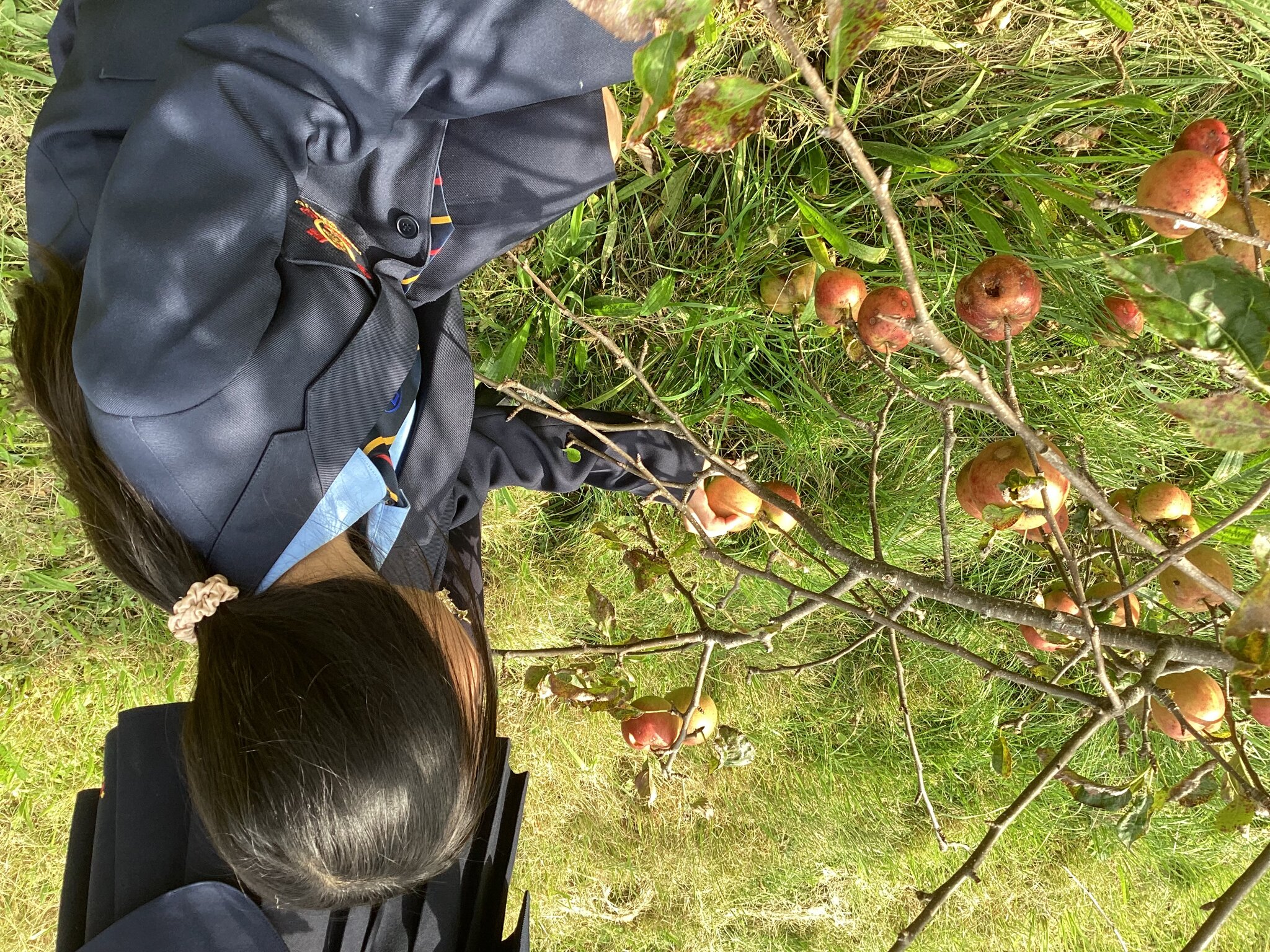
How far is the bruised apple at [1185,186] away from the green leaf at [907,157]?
35 cm

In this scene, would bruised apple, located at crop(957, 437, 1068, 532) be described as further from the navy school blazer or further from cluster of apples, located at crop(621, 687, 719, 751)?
the navy school blazer

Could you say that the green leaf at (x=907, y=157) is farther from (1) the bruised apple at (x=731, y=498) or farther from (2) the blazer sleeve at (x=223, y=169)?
(2) the blazer sleeve at (x=223, y=169)

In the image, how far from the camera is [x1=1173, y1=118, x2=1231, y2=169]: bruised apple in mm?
1137

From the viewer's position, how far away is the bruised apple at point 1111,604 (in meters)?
0.92

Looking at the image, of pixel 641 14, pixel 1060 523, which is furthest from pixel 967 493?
pixel 641 14

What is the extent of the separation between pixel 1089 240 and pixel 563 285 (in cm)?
98

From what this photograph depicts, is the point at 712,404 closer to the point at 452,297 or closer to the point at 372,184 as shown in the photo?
the point at 452,297

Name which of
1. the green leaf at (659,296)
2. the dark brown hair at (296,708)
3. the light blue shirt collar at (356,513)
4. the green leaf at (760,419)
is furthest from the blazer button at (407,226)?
the green leaf at (760,419)

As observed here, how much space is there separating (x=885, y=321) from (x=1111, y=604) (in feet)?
1.63

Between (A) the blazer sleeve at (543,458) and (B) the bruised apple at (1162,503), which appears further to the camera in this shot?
(A) the blazer sleeve at (543,458)

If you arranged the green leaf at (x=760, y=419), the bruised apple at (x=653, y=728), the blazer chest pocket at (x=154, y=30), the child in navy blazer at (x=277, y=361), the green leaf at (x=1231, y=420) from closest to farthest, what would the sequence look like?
the green leaf at (x=1231, y=420) < the child in navy blazer at (x=277, y=361) < the blazer chest pocket at (x=154, y=30) < the bruised apple at (x=653, y=728) < the green leaf at (x=760, y=419)

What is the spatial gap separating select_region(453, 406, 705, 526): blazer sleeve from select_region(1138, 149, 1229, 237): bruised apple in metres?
0.88

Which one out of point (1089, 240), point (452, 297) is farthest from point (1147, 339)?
point (452, 297)

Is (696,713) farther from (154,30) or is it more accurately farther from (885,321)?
(154,30)
